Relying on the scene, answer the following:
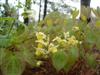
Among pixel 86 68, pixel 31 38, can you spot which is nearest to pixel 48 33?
pixel 31 38

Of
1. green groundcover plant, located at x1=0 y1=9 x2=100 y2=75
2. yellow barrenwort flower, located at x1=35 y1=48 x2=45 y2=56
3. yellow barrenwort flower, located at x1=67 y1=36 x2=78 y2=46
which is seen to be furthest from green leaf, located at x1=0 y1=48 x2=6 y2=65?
yellow barrenwort flower, located at x1=67 y1=36 x2=78 y2=46

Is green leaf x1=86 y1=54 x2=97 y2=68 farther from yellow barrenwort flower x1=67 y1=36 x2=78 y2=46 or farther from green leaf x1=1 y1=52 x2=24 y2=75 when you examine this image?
green leaf x1=1 y1=52 x2=24 y2=75

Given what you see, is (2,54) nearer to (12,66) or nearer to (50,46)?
(12,66)

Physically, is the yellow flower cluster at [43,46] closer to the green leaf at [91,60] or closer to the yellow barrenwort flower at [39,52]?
the yellow barrenwort flower at [39,52]

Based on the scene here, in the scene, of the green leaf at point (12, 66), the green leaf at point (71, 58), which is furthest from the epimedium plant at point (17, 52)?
the green leaf at point (71, 58)

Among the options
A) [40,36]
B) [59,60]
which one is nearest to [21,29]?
[40,36]
